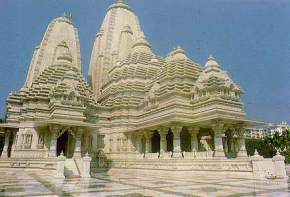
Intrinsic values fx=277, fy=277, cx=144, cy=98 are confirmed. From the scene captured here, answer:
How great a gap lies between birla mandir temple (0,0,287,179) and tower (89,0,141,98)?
642 cm

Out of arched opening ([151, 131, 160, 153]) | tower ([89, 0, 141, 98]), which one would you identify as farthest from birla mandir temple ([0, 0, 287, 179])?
tower ([89, 0, 141, 98])

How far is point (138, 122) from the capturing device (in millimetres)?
34062

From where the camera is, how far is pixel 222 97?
25.1 metres

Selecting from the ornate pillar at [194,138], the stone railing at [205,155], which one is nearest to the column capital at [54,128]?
the ornate pillar at [194,138]

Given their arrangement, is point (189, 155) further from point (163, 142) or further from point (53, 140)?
point (53, 140)

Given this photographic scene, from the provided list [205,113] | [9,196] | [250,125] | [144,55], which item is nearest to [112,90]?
[144,55]

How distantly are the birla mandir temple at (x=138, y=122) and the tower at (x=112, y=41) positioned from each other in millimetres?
6415

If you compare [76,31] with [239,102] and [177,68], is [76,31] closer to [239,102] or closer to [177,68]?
[177,68]

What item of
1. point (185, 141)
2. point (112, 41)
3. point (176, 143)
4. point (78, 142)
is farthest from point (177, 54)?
point (112, 41)

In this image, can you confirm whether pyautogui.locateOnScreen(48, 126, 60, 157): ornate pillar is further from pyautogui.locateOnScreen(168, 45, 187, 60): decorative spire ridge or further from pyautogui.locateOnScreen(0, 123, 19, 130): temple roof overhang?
pyautogui.locateOnScreen(168, 45, 187, 60): decorative spire ridge

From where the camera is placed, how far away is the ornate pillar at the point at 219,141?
22892 millimetres

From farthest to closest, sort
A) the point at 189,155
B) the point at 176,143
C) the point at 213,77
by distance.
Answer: the point at 213,77, the point at 176,143, the point at 189,155

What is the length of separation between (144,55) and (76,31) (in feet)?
57.7

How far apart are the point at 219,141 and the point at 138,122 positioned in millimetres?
12740
